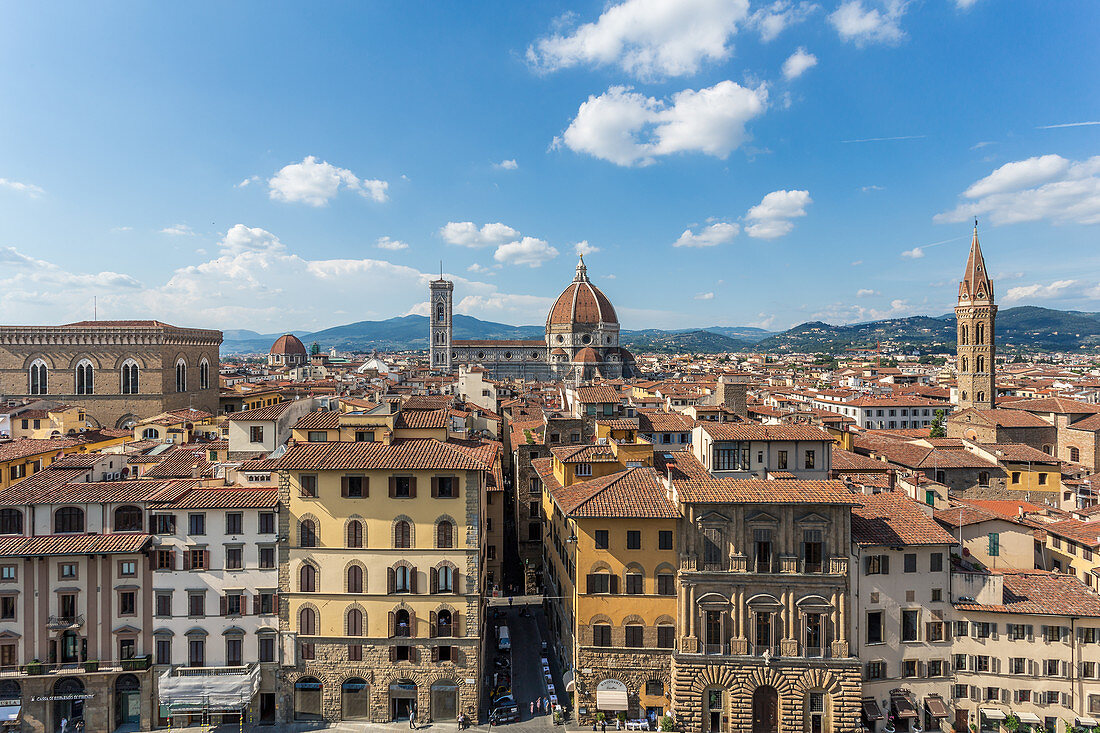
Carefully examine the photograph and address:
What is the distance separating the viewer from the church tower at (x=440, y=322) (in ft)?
604

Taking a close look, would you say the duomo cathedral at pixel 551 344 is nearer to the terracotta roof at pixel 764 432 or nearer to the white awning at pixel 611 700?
the terracotta roof at pixel 764 432

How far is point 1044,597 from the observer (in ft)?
94.2

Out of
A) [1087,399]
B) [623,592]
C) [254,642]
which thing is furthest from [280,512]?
[1087,399]

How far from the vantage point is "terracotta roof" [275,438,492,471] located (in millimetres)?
28250

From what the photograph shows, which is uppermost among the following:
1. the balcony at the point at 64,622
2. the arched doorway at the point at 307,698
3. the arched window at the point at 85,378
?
the arched window at the point at 85,378

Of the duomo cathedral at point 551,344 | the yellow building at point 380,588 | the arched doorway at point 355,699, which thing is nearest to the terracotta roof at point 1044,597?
the yellow building at point 380,588

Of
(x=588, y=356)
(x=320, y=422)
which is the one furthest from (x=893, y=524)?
(x=588, y=356)

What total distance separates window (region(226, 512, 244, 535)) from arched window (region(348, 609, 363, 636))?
19.7 ft

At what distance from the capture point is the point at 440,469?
92.9 ft

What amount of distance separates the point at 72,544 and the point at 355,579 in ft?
38.5

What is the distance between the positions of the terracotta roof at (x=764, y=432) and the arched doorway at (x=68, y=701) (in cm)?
3111

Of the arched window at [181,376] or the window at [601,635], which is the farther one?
the arched window at [181,376]

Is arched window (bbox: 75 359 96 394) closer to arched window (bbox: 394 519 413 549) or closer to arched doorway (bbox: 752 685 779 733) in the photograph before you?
arched window (bbox: 394 519 413 549)

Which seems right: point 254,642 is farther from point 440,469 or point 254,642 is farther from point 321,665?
point 440,469
